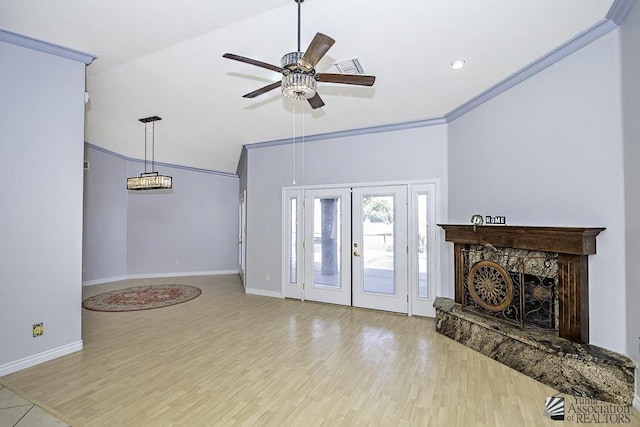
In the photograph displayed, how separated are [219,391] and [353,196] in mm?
3479

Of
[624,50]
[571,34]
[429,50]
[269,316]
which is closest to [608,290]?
[624,50]

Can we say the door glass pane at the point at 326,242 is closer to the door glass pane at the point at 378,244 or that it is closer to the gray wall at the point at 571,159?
the door glass pane at the point at 378,244

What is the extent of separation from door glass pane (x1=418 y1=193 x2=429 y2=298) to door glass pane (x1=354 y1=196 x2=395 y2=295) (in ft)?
1.39

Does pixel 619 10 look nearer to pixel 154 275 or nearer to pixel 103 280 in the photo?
pixel 154 275

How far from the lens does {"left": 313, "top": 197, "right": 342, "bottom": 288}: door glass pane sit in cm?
528

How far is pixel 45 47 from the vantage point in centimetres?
298

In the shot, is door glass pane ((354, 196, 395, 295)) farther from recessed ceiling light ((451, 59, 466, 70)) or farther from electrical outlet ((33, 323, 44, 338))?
electrical outlet ((33, 323, 44, 338))

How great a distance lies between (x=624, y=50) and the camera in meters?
2.41

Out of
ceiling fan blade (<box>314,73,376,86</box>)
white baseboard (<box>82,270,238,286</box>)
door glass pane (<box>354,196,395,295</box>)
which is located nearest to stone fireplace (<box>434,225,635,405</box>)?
door glass pane (<box>354,196,395,295</box>)

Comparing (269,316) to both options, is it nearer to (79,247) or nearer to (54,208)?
(79,247)

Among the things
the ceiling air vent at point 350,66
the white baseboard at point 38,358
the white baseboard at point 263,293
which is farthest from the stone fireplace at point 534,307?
the white baseboard at point 38,358

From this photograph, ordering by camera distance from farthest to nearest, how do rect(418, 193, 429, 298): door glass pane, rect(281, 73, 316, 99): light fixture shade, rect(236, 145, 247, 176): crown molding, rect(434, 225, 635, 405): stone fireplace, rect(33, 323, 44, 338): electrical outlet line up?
rect(236, 145, 247, 176): crown molding < rect(418, 193, 429, 298): door glass pane < rect(33, 323, 44, 338): electrical outlet < rect(434, 225, 635, 405): stone fireplace < rect(281, 73, 316, 99): light fixture shade

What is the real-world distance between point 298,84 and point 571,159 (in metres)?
2.66

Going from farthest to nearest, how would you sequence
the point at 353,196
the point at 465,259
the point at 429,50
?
the point at 353,196
the point at 465,259
the point at 429,50
